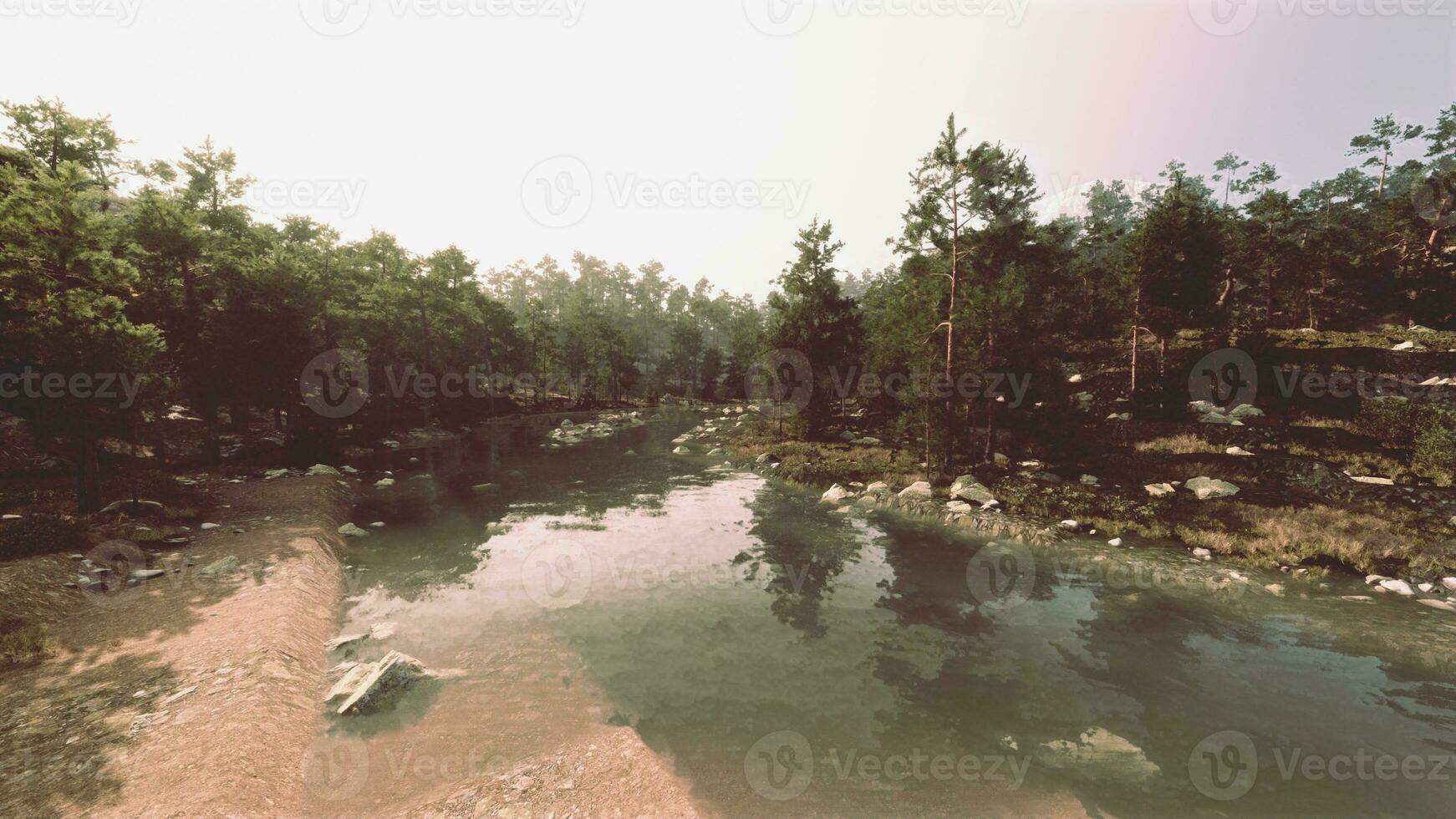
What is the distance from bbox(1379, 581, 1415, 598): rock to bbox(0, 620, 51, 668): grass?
101ft

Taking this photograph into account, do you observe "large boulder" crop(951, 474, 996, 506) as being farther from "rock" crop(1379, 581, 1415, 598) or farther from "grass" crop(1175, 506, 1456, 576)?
"rock" crop(1379, 581, 1415, 598)

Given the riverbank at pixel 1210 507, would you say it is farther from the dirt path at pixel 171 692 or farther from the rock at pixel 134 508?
the rock at pixel 134 508

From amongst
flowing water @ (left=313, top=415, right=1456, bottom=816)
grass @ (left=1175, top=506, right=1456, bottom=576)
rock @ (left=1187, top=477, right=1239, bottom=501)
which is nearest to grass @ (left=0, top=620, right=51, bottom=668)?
flowing water @ (left=313, top=415, right=1456, bottom=816)

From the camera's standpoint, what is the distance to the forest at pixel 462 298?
14.8m

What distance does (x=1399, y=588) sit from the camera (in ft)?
41.9

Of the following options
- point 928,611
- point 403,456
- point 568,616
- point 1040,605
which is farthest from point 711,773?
point 403,456

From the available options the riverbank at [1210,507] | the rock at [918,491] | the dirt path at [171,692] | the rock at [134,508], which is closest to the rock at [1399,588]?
the riverbank at [1210,507]

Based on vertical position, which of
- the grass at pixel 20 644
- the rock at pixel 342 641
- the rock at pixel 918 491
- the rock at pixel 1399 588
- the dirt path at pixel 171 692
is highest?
the grass at pixel 20 644

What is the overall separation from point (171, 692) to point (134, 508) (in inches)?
504

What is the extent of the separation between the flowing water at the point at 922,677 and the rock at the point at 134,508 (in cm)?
681

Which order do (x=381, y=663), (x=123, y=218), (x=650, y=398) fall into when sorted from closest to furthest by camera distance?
(x=381, y=663) → (x=123, y=218) → (x=650, y=398)

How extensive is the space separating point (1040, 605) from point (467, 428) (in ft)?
174

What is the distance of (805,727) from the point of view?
869cm

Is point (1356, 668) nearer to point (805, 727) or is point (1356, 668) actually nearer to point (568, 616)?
point (805, 727)
